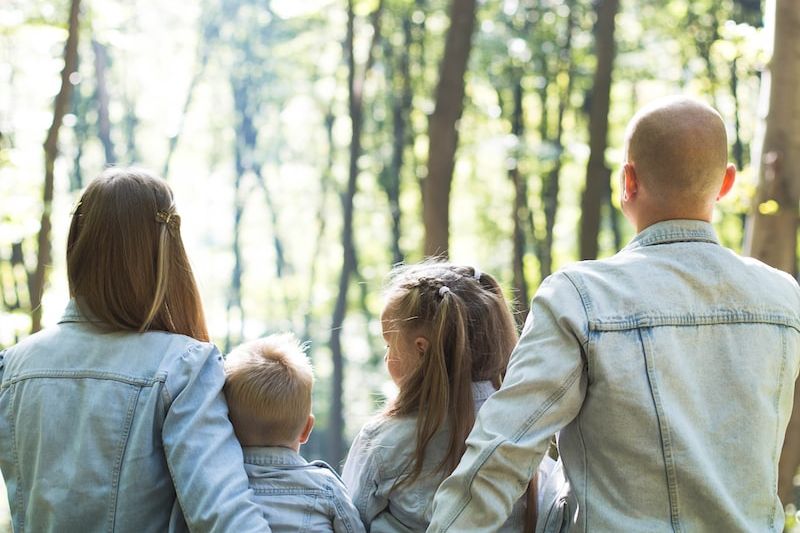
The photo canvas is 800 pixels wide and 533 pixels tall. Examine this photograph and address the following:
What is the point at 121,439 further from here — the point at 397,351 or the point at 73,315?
the point at 397,351

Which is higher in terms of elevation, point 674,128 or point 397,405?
point 674,128

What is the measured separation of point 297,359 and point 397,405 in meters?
0.32

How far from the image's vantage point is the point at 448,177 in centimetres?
847

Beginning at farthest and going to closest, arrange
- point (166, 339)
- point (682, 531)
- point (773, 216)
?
1. point (773, 216)
2. point (166, 339)
3. point (682, 531)

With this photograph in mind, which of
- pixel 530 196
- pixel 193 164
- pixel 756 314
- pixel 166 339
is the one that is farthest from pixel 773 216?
pixel 193 164

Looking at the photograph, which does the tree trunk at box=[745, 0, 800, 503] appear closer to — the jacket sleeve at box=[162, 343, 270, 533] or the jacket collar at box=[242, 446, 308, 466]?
the jacket collar at box=[242, 446, 308, 466]

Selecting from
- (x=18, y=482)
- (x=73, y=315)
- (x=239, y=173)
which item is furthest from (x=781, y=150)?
(x=239, y=173)

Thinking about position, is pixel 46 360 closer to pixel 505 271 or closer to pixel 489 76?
pixel 489 76

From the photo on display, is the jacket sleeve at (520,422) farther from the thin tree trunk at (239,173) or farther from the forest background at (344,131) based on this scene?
the thin tree trunk at (239,173)

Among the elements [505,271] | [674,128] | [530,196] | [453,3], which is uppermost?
[453,3]

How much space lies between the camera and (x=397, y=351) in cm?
290

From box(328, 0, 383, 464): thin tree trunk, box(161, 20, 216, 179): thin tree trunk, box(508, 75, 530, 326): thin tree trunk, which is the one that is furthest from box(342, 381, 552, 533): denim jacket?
box(161, 20, 216, 179): thin tree trunk

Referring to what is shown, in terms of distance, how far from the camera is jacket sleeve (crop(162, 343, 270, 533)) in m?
2.43

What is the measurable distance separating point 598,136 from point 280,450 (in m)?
8.29
